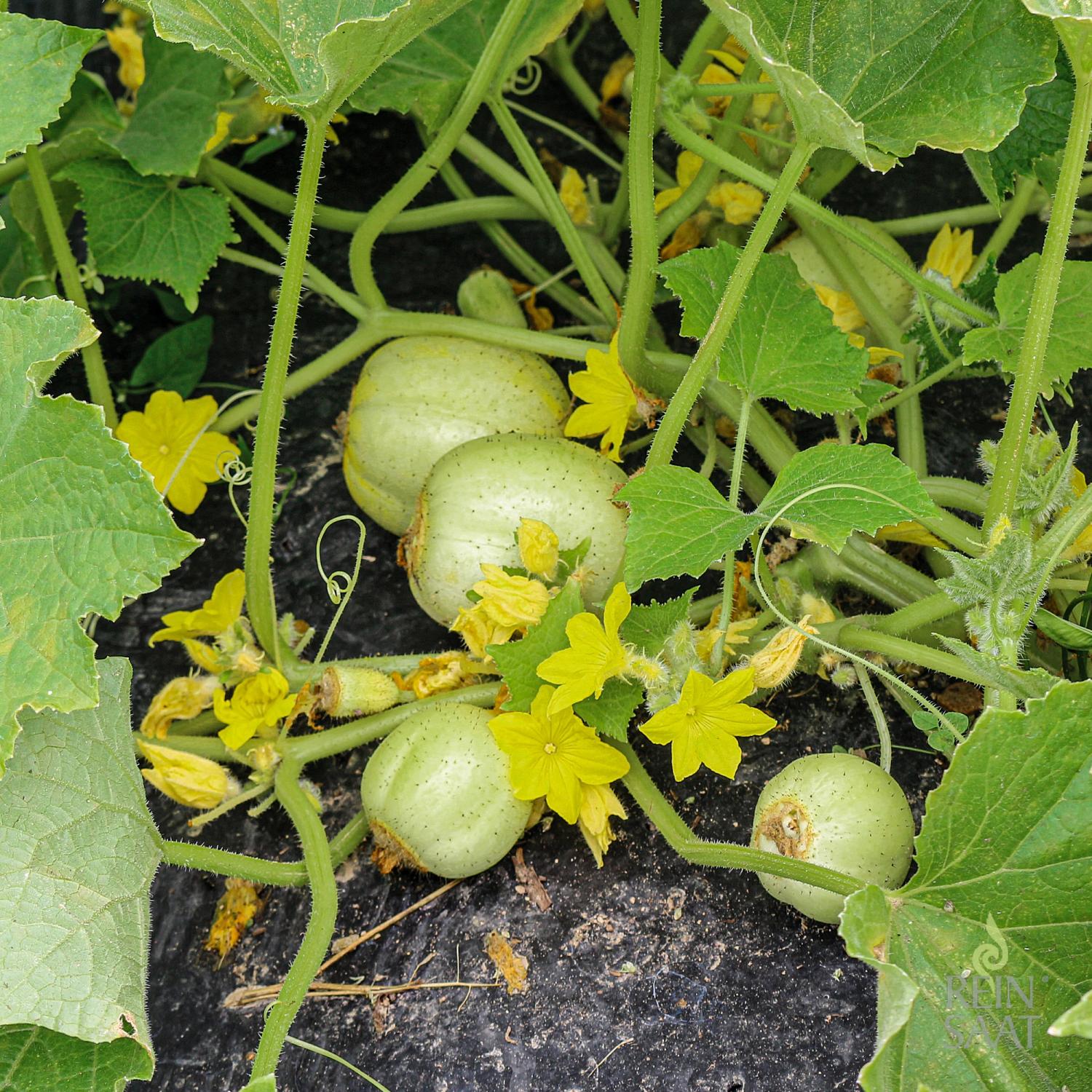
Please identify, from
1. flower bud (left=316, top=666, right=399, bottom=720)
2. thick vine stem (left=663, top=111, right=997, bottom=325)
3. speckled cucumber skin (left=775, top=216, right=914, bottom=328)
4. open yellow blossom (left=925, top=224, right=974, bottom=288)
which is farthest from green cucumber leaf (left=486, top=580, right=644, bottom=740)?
open yellow blossom (left=925, top=224, right=974, bottom=288)

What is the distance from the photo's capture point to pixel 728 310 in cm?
121

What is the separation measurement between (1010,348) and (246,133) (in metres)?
1.16

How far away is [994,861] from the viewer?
3.23 feet

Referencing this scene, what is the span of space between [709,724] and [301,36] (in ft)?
2.70

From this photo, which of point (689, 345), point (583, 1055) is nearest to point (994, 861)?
point (583, 1055)

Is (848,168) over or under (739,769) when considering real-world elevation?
over

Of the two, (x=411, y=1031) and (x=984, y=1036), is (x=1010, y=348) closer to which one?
(x=984, y=1036)

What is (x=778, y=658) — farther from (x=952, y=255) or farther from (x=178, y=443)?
(x=178, y=443)

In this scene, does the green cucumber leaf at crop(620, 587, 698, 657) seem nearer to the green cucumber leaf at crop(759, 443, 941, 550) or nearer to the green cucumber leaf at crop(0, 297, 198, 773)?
the green cucumber leaf at crop(759, 443, 941, 550)

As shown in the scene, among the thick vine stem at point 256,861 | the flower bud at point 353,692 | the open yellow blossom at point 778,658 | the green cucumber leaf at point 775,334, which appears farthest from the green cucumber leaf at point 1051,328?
the thick vine stem at point 256,861

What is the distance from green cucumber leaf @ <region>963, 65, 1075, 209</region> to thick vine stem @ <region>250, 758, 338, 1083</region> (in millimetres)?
1060

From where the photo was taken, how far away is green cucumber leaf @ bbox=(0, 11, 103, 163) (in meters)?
1.19

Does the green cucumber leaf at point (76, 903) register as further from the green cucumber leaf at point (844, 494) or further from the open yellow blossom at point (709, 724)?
the green cucumber leaf at point (844, 494)

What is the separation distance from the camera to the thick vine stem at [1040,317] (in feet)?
3.53
